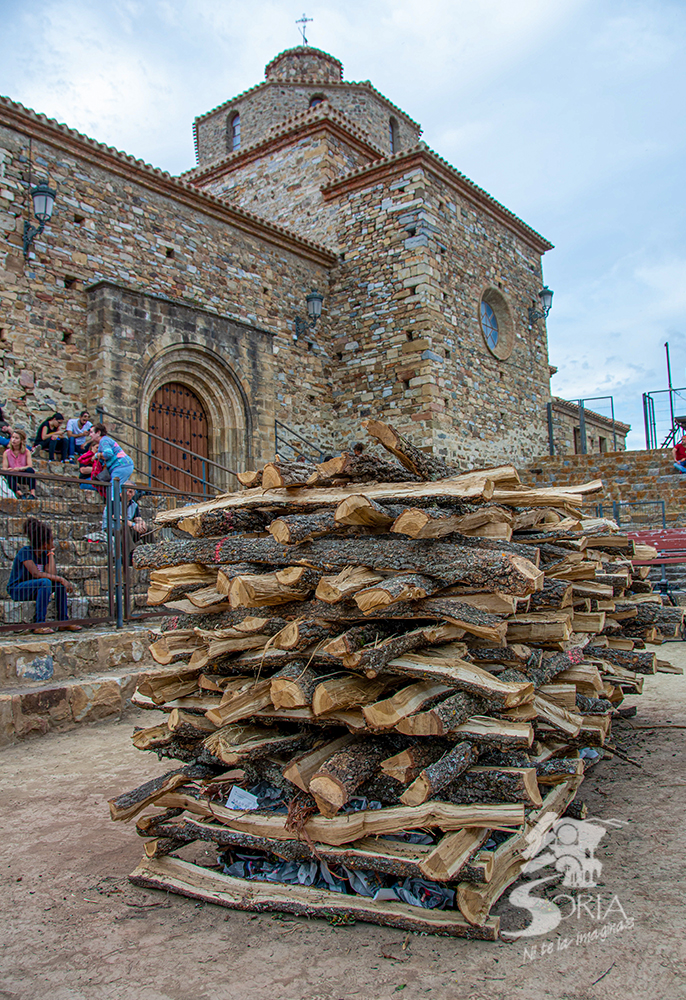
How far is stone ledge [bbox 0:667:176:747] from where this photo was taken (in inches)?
188

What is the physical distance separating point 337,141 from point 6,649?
15341 millimetres

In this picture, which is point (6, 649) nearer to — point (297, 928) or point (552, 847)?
point (297, 928)

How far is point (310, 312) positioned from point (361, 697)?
1308cm

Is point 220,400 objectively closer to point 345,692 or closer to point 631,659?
point 631,659

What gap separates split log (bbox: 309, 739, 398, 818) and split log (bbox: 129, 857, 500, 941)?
1.05 feet

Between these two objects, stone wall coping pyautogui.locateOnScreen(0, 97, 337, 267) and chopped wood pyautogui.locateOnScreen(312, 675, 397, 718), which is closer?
chopped wood pyautogui.locateOnScreen(312, 675, 397, 718)

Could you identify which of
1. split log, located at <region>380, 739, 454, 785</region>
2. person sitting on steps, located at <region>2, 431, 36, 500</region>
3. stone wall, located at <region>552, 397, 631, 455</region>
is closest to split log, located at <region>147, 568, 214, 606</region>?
split log, located at <region>380, 739, 454, 785</region>

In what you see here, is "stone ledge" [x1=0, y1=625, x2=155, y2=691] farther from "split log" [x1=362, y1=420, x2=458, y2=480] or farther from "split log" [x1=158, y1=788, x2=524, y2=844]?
"split log" [x1=362, y1=420, x2=458, y2=480]

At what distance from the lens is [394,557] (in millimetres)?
2723

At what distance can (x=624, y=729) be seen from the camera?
4.99 m

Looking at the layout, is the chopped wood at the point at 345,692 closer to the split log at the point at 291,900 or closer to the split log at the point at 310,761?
the split log at the point at 310,761

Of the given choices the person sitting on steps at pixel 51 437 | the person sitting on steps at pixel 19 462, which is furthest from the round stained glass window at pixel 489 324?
the person sitting on steps at pixel 19 462

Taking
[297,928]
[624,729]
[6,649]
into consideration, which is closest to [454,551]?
[297,928]

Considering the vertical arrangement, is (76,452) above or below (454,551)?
above
